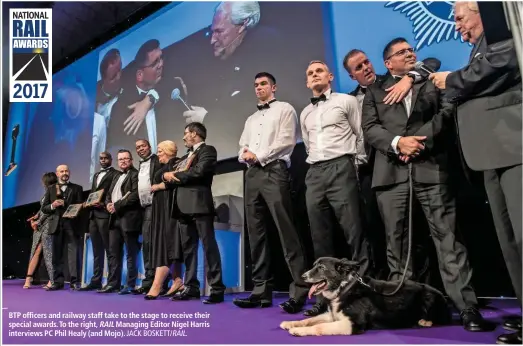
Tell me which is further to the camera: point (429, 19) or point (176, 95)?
point (176, 95)

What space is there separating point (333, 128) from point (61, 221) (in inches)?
149

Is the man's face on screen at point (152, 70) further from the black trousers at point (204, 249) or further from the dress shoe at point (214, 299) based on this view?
the dress shoe at point (214, 299)

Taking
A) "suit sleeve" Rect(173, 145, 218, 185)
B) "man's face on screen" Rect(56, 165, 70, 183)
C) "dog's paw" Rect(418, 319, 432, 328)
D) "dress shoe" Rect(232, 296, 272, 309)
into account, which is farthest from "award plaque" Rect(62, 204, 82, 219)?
"dog's paw" Rect(418, 319, 432, 328)

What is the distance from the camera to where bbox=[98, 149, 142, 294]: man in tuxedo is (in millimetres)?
4605

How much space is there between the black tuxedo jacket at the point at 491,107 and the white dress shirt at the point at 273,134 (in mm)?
1363

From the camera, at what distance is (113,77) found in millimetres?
5555

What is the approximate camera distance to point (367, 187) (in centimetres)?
339

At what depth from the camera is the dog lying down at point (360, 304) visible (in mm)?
2266

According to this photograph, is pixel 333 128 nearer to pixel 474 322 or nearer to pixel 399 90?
pixel 399 90

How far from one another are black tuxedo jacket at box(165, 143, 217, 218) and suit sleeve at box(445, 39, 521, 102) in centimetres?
214

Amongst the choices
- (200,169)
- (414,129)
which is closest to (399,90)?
(414,129)

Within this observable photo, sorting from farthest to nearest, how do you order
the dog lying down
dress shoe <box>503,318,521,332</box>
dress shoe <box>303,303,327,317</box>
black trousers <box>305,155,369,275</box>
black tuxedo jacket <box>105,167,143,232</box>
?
black tuxedo jacket <box>105,167,143,232</box>, black trousers <box>305,155,369,275</box>, dress shoe <box>303,303,327,317</box>, the dog lying down, dress shoe <box>503,318,521,332</box>

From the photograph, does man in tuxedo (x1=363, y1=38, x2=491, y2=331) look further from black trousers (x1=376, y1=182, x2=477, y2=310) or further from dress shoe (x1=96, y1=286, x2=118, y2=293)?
dress shoe (x1=96, y1=286, x2=118, y2=293)

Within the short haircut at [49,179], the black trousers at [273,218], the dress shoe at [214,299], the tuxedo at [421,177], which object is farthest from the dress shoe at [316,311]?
the short haircut at [49,179]
